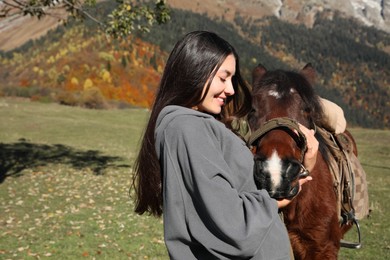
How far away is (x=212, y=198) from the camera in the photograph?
1.66m

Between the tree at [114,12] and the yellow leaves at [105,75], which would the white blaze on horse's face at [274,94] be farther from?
the yellow leaves at [105,75]

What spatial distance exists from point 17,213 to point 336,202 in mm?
7969

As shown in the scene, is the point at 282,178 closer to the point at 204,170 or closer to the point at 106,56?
the point at 204,170

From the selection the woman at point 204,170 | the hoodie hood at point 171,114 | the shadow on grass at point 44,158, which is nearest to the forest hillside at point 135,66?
the shadow on grass at point 44,158

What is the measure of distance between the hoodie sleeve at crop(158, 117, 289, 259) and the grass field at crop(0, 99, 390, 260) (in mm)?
5546

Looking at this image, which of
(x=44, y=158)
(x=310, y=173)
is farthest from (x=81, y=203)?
(x=310, y=173)

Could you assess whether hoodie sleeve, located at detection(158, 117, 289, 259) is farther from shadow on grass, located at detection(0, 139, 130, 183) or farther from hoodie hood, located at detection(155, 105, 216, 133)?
shadow on grass, located at detection(0, 139, 130, 183)

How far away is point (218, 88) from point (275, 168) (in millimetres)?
671

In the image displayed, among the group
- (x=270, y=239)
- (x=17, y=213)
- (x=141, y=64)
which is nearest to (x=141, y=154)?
(x=270, y=239)

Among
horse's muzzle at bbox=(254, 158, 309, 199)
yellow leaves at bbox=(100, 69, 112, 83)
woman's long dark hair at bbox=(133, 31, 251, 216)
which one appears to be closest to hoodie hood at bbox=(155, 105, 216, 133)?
woman's long dark hair at bbox=(133, 31, 251, 216)

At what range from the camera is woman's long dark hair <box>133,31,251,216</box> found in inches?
77.8

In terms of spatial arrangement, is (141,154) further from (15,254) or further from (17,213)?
(17,213)

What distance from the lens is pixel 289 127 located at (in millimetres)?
2811

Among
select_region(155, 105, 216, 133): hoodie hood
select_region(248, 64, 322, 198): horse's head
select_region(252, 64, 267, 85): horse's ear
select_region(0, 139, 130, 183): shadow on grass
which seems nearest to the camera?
select_region(155, 105, 216, 133): hoodie hood
